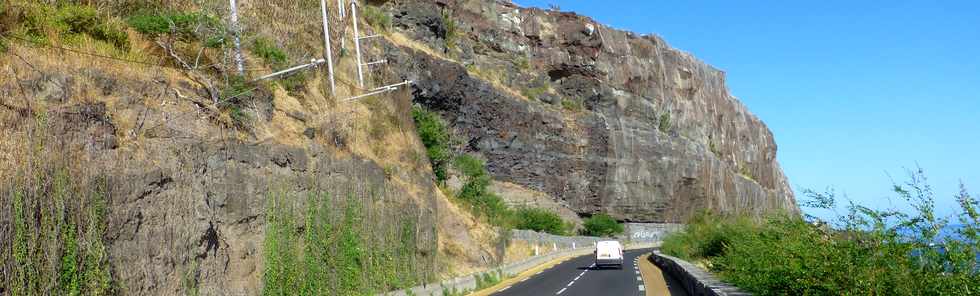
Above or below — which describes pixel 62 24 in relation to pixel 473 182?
below

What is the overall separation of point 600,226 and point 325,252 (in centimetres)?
5931

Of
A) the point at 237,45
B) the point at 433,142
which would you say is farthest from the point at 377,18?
the point at 237,45

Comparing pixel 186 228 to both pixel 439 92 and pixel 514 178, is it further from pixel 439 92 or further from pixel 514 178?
pixel 514 178

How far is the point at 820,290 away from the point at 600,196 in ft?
213

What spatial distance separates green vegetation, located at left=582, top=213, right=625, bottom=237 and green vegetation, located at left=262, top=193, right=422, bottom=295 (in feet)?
180

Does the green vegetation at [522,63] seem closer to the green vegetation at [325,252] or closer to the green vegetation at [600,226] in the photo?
the green vegetation at [600,226]

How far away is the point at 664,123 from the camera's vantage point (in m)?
88.1

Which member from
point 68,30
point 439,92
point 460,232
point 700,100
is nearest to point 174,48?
point 68,30

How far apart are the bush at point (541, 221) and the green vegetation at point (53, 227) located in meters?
51.5

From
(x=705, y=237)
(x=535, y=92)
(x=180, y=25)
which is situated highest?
(x=535, y=92)

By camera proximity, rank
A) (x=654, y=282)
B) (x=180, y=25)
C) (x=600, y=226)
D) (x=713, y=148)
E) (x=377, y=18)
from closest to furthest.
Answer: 1. (x=180, y=25)
2. (x=654, y=282)
3. (x=377, y=18)
4. (x=600, y=226)
5. (x=713, y=148)

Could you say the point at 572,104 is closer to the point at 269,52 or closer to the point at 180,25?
the point at 269,52

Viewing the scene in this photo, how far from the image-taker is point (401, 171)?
84.2 ft

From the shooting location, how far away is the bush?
63188mm
